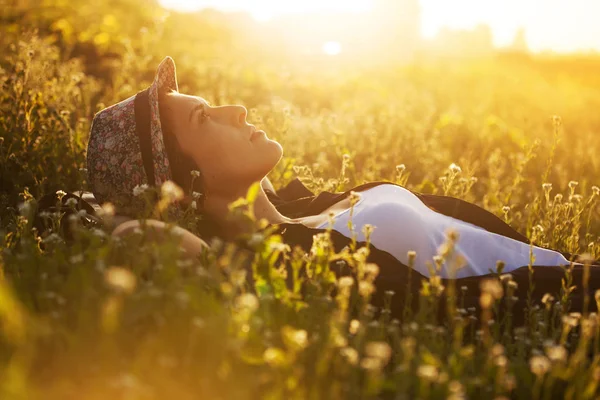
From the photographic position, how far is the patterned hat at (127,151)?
153 inches

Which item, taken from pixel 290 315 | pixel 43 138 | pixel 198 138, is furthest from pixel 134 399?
pixel 43 138

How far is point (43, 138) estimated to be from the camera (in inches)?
221

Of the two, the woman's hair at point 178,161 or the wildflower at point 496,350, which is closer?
the wildflower at point 496,350

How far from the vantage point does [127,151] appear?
394 cm

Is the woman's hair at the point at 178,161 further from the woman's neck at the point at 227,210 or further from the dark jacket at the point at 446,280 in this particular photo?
the dark jacket at the point at 446,280

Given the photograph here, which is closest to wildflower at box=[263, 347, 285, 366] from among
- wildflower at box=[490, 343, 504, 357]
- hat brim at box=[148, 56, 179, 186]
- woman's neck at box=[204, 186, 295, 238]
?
wildflower at box=[490, 343, 504, 357]

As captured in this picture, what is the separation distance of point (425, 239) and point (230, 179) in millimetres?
1105

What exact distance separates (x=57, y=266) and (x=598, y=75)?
2228cm

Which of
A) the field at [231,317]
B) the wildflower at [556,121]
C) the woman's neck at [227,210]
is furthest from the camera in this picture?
the wildflower at [556,121]

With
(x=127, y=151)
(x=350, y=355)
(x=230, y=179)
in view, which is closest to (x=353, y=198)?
(x=350, y=355)

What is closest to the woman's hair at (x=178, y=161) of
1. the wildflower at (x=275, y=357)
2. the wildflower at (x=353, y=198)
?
the wildflower at (x=353, y=198)

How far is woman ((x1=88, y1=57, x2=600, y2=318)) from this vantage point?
12.2 ft

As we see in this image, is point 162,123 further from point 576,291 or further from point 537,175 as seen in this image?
point 537,175

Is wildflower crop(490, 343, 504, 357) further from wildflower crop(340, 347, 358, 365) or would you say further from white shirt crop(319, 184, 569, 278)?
white shirt crop(319, 184, 569, 278)
